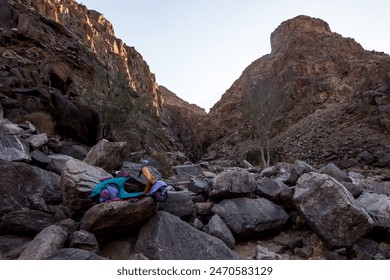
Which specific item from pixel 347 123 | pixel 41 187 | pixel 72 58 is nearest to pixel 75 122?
pixel 41 187

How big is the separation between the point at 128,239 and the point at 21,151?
342cm

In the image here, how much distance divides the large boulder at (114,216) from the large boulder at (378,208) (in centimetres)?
421

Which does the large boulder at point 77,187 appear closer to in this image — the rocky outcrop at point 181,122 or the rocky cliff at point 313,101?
the rocky cliff at point 313,101

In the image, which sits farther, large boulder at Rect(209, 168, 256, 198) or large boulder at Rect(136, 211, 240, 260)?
large boulder at Rect(209, 168, 256, 198)

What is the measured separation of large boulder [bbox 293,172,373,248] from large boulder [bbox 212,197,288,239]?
0.72 meters

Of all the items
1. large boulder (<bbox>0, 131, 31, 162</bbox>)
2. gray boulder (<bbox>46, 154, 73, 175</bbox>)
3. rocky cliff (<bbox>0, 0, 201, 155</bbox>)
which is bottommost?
gray boulder (<bbox>46, 154, 73, 175</bbox>)

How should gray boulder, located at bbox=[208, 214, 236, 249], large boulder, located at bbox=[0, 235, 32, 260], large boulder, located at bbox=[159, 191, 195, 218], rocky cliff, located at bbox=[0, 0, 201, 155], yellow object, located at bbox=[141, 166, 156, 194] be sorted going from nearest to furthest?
large boulder, located at bbox=[0, 235, 32, 260], yellow object, located at bbox=[141, 166, 156, 194], gray boulder, located at bbox=[208, 214, 236, 249], large boulder, located at bbox=[159, 191, 195, 218], rocky cliff, located at bbox=[0, 0, 201, 155]

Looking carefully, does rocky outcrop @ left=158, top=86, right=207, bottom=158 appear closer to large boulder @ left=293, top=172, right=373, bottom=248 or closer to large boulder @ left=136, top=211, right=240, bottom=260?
large boulder @ left=293, top=172, right=373, bottom=248

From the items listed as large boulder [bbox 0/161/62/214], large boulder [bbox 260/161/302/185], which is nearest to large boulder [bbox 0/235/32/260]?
large boulder [bbox 0/161/62/214]

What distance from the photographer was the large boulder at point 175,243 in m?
4.43

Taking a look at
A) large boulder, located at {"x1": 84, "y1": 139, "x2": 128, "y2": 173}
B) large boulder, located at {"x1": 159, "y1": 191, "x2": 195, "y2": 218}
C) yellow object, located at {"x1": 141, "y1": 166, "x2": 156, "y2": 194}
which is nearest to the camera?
yellow object, located at {"x1": 141, "y1": 166, "x2": 156, "y2": 194}

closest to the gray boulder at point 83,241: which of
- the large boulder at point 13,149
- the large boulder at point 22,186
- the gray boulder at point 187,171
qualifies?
the large boulder at point 22,186

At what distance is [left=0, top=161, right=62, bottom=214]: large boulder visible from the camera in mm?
5023

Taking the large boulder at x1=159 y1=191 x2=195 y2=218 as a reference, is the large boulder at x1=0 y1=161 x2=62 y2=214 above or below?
above
